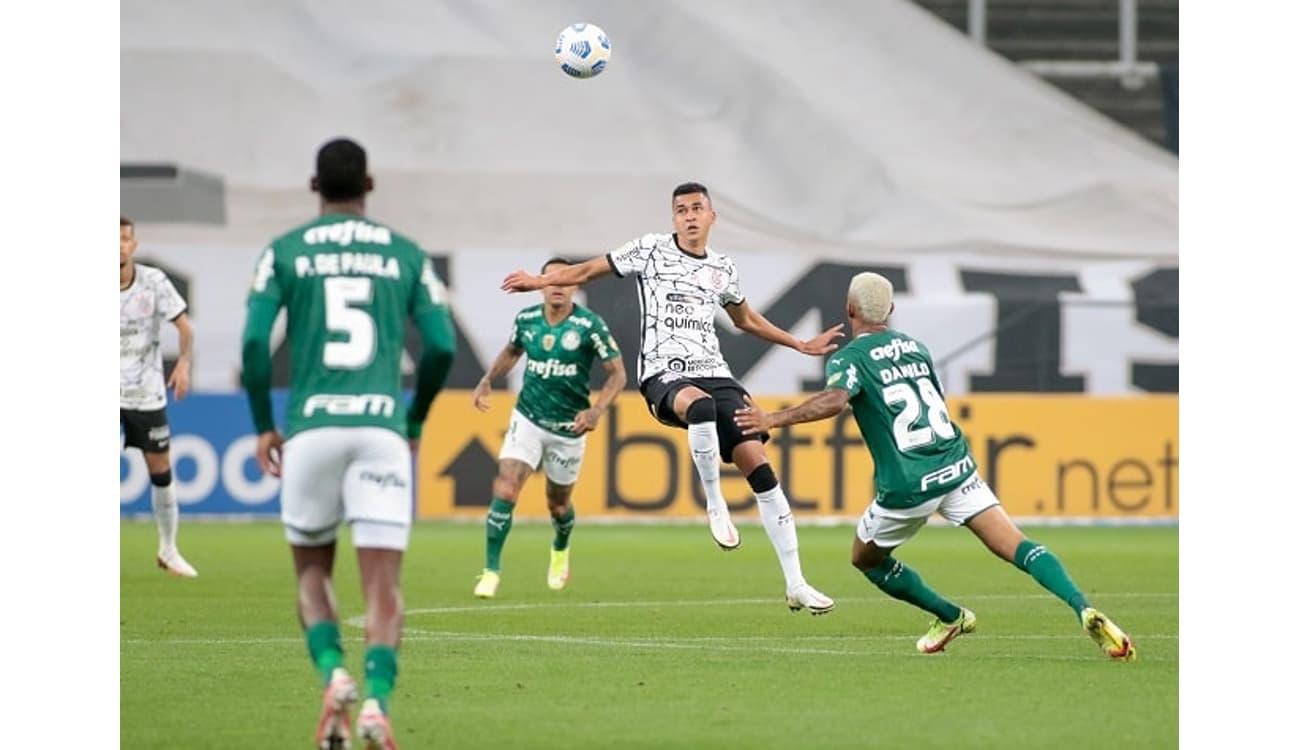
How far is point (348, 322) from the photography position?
7141 millimetres

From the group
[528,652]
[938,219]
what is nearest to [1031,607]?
[528,652]

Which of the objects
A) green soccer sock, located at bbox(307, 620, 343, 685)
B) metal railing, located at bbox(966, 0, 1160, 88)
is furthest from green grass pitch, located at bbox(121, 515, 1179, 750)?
metal railing, located at bbox(966, 0, 1160, 88)

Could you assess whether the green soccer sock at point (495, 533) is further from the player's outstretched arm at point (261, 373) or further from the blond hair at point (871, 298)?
the player's outstretched arm at point (261, 373)

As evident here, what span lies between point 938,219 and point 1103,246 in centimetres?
218

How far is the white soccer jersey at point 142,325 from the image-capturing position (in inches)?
592

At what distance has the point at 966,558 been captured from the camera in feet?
60.3

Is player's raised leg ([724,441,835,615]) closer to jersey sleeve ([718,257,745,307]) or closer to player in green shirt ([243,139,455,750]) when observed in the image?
jersey sleeve ([718,257,745,307])

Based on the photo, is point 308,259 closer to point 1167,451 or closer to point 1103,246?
point 1167,451

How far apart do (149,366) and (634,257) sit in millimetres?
4593

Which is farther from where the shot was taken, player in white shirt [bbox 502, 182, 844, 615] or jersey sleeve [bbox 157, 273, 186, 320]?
jersey sleeve [bbox 157, 273, 186, 320]

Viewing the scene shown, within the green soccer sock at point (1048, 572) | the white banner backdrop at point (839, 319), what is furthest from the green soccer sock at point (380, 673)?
the white banner backdrop at point (839, 319)

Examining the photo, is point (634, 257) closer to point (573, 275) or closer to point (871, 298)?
point (573, 275)

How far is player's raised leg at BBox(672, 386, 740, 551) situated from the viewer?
1184 centimetres

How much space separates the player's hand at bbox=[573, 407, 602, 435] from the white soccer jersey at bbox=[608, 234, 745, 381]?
162cm
